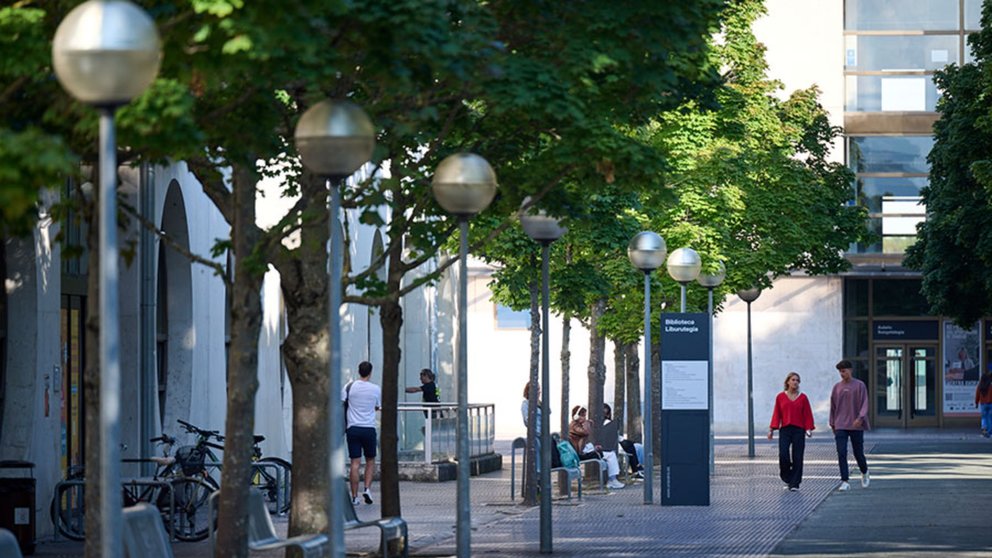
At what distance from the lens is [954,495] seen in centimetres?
2497

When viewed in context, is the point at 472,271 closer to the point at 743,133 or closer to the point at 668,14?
the point at 743,133

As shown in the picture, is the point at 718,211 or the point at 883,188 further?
the point at 883,188

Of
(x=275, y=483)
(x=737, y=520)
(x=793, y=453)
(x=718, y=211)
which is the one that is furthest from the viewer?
(x=718, y=211)

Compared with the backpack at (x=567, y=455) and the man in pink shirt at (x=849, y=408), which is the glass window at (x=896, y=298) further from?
the backpack at (x=567, y=455)

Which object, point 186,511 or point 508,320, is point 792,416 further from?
point 508,320

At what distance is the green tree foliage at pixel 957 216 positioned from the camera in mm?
43625

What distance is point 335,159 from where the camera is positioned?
1098cm

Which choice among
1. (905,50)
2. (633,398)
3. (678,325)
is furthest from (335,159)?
(905,50)

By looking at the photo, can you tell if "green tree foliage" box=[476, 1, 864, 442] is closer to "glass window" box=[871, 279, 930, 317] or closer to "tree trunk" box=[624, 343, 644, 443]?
"tree trunk" box=[624, 343, 644, 443]

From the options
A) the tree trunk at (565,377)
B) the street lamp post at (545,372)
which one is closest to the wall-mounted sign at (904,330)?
the tree trunk at (565,377)

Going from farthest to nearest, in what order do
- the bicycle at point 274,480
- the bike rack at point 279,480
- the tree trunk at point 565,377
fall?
the tree trunk at point 565,377, the bicycle at point 274,480, the bike rack at point 279,480

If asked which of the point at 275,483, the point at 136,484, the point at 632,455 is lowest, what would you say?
the point at 632,455

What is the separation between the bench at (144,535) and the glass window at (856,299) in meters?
51.3

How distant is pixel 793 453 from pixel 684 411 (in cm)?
335
